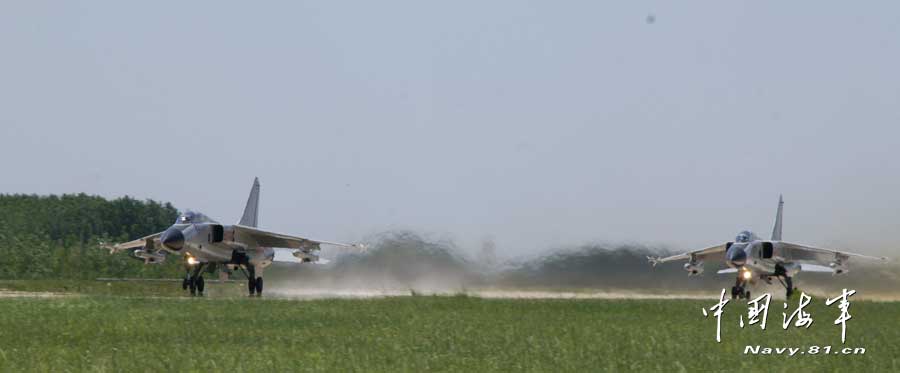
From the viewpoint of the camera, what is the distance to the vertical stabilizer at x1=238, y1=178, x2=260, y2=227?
59000mm

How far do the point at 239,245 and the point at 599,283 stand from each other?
14.0m

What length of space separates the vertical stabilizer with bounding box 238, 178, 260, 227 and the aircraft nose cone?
507 inches

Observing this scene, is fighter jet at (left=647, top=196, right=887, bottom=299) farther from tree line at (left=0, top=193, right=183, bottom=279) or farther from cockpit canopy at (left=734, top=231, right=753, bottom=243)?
tree line at (left=0, top=193, right=183, bottom=279)

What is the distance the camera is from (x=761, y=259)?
176ft

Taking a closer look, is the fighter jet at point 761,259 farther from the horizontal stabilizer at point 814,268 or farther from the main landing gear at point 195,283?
the main landing gear at point 195,283

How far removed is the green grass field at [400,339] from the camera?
53.7 ft

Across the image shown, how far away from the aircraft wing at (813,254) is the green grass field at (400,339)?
71.9ft

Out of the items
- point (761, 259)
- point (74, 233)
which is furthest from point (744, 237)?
point (74, 233)

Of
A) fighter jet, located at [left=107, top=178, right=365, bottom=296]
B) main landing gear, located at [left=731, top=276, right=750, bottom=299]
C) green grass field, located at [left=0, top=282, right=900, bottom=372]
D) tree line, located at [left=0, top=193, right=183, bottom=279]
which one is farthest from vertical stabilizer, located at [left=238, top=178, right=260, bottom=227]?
green grass field, located at [left=0, top=282, right=900, bottom=372]

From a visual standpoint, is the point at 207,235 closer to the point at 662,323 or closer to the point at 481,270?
the point at 481,270

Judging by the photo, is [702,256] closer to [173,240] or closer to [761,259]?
[761,259]

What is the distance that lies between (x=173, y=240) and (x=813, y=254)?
88.4 ft

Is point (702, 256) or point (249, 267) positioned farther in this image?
point (702, 256)

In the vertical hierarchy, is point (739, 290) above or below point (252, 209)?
below
